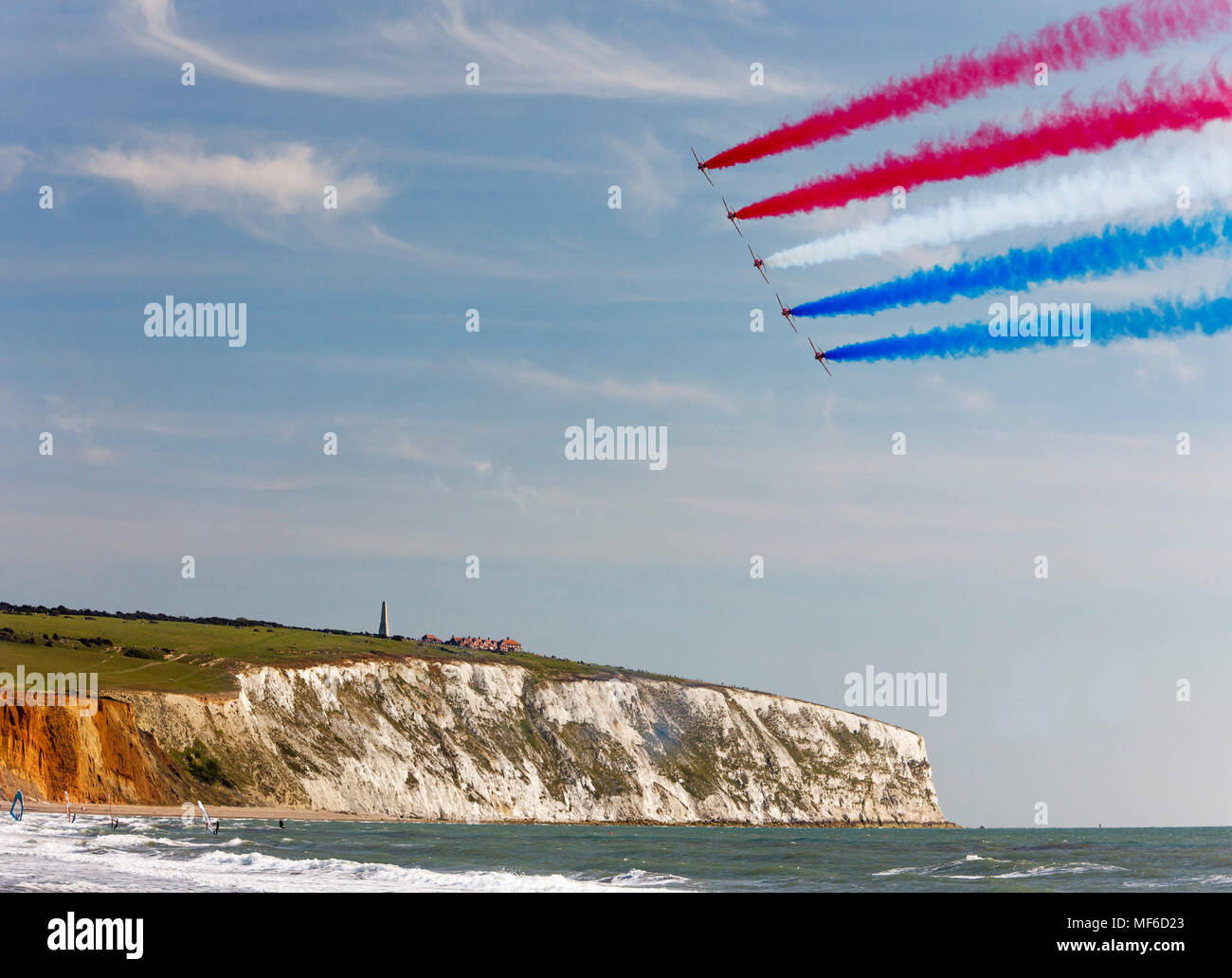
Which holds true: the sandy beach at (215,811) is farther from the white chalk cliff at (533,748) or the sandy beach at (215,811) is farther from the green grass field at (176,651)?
the green grass field at (176,651)

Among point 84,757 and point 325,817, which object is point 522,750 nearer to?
point 325,817

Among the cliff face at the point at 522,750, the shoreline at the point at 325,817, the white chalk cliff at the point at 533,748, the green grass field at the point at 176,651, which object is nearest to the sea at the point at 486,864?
the shoreline at the point at 325,817

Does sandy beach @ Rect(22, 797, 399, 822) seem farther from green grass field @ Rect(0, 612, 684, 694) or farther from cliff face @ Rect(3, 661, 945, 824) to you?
green grass field @ Rect(0, 612, 684, 694)

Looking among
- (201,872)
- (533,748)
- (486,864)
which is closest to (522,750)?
(533,748)

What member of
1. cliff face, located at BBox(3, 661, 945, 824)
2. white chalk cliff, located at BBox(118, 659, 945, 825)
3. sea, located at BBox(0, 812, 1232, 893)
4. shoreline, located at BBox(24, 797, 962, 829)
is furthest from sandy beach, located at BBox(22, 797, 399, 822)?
sea, located at BBox(0, 812, 1232, 893)
